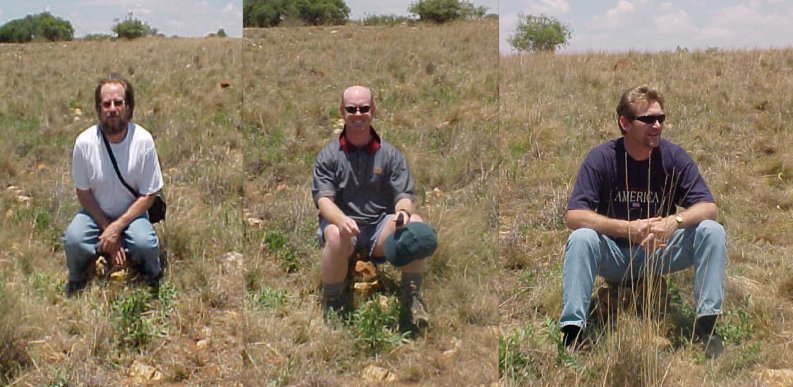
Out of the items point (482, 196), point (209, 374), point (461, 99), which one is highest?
point (461, 99)

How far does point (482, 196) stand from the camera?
13.1 feet

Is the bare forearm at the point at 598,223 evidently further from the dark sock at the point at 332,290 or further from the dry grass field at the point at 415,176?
the dark sock at the point at 332,290

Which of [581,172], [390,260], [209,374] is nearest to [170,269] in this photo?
[209,374]

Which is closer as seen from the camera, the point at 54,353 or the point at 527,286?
the point at 54,353

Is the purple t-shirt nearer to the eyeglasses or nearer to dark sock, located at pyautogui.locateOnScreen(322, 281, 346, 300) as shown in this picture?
dark sock, located at pyautogui.locateOnScreen(322, 281, 346, 300)

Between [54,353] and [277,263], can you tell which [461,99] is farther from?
[54,353]

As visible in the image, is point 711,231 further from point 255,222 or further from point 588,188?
point 255,222

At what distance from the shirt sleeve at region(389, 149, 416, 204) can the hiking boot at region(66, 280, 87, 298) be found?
1.95 metres

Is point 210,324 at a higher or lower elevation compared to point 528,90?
lower

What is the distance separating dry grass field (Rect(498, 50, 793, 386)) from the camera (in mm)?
3574

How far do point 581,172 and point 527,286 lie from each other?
87cm

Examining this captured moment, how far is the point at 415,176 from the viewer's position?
4.12 meters

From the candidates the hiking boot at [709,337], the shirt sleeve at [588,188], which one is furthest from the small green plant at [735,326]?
the shirt sleeve at [588,188]

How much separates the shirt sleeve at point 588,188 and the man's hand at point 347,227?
1.26 m
